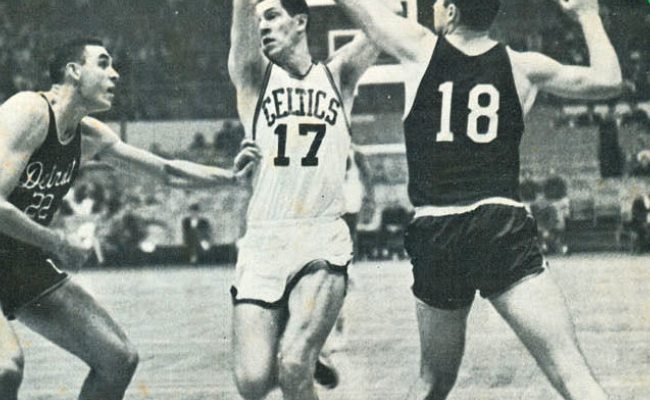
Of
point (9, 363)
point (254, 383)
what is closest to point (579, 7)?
point (254, 383)

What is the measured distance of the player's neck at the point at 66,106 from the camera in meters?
4.50

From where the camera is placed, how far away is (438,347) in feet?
13.5

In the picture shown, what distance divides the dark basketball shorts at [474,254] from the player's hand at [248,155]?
812mm

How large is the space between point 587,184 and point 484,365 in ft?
3.57

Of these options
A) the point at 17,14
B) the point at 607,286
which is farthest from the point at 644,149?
the point at 17,14

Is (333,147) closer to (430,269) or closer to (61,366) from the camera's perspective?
(430,269)

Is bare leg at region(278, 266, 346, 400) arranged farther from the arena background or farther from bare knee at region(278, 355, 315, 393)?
the arena background

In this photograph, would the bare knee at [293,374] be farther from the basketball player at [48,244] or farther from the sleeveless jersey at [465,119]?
the sleeveless jersey at [465,119]

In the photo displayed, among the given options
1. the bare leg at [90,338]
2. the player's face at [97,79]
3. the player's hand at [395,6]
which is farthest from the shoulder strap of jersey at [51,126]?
the player's hand at [395,6]

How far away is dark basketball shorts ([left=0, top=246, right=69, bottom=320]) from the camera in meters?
4.32

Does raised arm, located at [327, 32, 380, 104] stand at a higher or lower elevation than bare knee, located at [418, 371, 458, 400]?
higher

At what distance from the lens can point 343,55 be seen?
449 centimetres

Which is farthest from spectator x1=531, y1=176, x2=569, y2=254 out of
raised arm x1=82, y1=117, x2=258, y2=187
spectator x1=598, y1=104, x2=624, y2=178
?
raised arm x1=82, y1=117, x2=258, y2=187

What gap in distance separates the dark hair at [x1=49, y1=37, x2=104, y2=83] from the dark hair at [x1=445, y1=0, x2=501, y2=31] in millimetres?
1797
